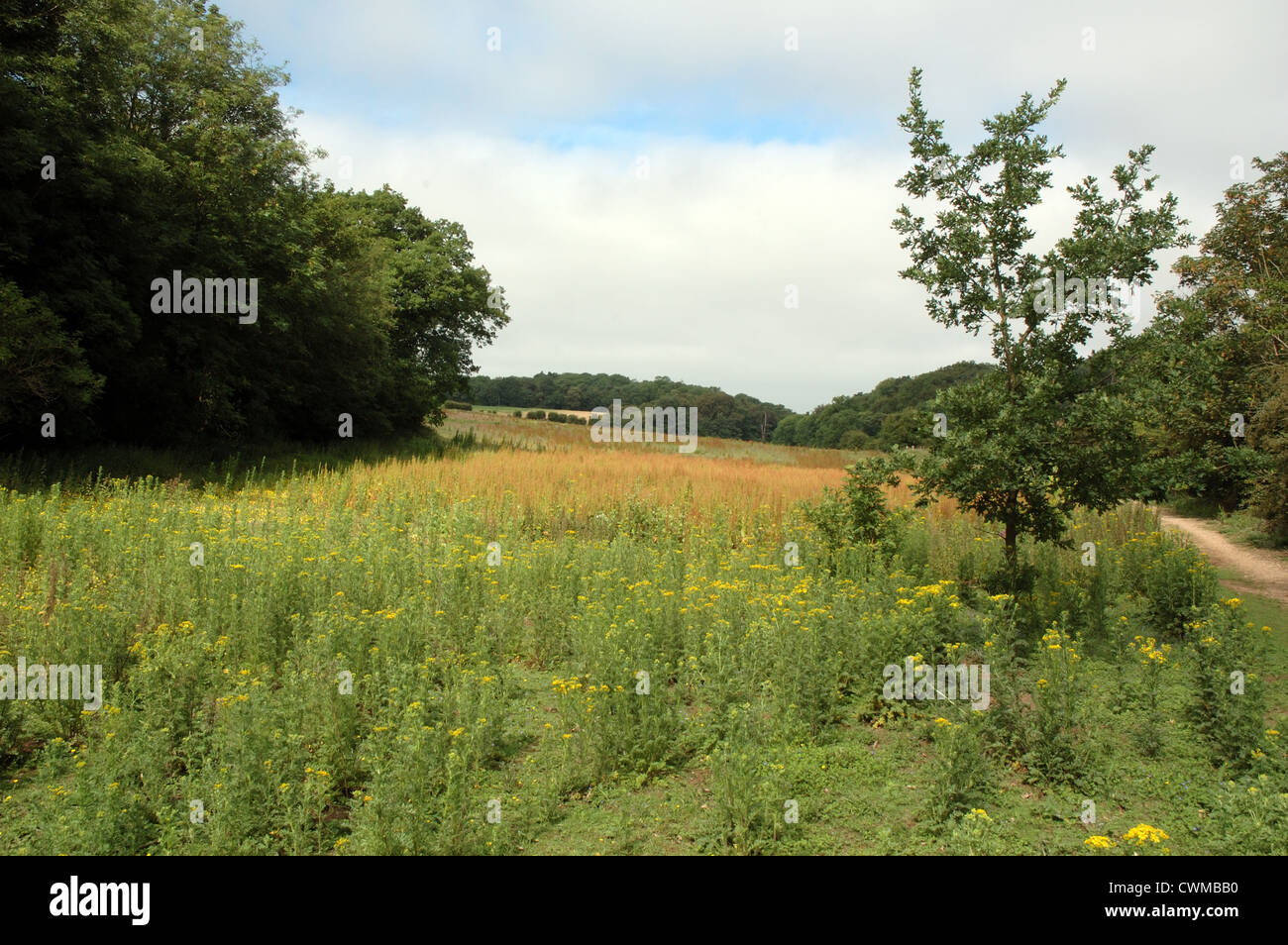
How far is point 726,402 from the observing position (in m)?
103

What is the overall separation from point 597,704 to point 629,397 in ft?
273

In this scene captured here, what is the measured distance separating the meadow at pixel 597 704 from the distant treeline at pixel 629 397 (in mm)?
79237

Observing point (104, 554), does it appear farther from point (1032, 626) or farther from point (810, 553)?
point (1032, 626)

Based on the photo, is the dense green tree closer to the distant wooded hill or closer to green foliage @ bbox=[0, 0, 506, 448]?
green foliage @ bbox=[0, 0, 506, 448]

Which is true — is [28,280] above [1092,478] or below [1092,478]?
above

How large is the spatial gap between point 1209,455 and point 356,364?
2604 centimetres

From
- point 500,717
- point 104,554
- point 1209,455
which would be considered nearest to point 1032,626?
point 500,717

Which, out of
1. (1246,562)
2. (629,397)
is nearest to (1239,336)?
(1246,562)

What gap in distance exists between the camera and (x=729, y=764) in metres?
4.54

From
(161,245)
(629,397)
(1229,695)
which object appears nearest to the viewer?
(1229,695)
